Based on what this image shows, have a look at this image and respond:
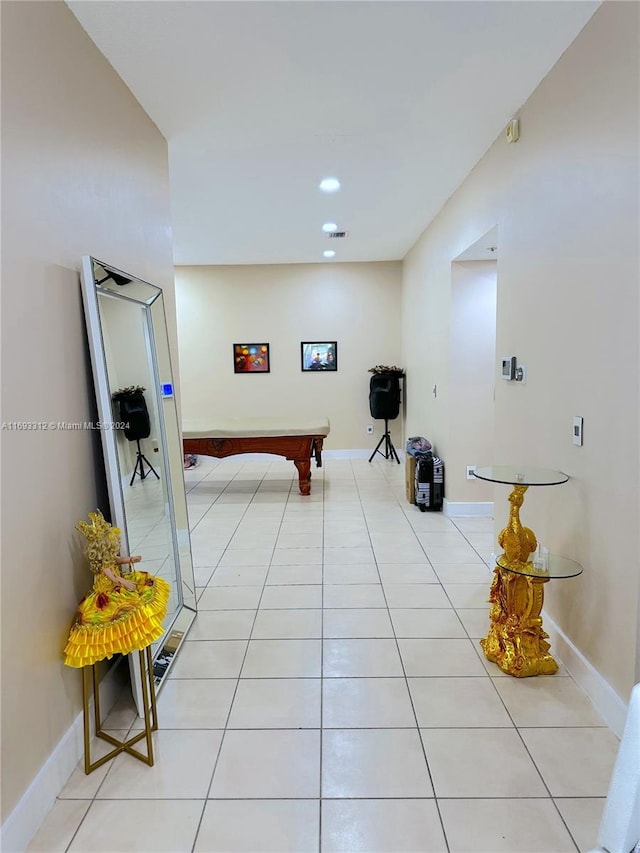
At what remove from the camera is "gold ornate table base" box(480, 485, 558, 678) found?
2.36 metres

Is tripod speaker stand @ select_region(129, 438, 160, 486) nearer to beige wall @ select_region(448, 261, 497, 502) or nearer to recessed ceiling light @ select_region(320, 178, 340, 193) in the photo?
recessed ceiling light @ select_region(320, 178, 340, 193)

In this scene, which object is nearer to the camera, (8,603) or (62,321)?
(8,603)

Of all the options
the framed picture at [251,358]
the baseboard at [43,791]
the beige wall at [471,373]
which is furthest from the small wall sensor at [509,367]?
the framed picture at [251,358]

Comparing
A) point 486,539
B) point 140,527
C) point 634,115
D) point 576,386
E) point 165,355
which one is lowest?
point 486,539

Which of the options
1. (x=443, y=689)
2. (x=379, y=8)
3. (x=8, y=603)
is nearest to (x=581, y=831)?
(x=443, y=689)

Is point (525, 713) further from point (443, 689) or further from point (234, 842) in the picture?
point (234, 842)

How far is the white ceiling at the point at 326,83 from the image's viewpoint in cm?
202

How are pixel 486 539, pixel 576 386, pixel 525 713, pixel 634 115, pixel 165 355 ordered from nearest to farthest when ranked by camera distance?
pixel 634 115, pixel 525 713, pixel 576 386, pixel 165 355, pixel 486 539

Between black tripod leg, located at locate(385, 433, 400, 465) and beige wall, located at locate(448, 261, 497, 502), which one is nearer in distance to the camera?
beige wall, located at locate(448, 261, 497, 502)

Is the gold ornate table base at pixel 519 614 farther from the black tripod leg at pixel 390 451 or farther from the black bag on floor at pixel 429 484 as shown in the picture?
the black tripod leg at pixel 390 451

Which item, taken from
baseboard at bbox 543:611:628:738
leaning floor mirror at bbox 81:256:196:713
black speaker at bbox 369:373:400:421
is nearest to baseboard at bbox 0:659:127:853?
leaning floor mirror at bbox 81:256:196:713

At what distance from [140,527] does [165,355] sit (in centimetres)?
105

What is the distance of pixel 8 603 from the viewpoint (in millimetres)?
1494

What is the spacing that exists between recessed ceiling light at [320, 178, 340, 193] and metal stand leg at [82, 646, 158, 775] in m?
3.43
